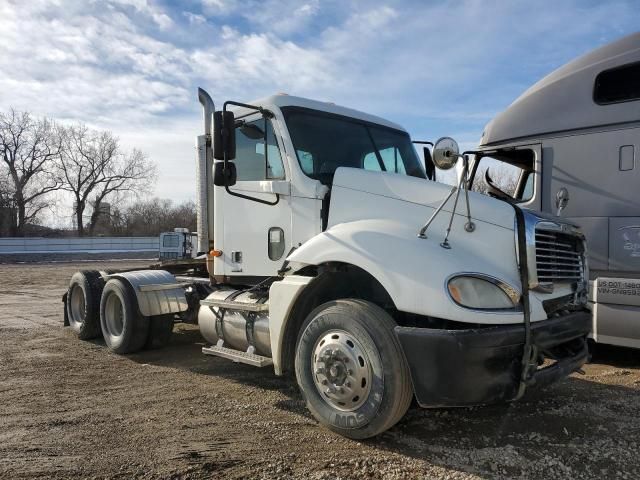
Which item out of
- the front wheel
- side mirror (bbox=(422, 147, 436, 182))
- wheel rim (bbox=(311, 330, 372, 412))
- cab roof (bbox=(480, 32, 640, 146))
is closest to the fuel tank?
the front wheel

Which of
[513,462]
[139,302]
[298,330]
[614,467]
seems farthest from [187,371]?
[614,467]

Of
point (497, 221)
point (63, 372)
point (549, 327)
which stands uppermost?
point (497, 221)

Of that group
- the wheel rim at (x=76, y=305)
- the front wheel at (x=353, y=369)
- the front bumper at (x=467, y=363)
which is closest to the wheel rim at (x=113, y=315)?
the wheel rim at (x=76, y=305)

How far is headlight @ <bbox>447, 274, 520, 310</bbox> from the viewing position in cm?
342

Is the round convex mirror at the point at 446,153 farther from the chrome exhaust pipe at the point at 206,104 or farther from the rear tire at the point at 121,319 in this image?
the rear tire at the point at 121,319

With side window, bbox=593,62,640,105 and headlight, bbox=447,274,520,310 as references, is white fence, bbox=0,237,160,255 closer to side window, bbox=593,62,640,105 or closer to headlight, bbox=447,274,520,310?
side window, bbox=593,62,640,105

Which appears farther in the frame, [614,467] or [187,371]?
[187,371]

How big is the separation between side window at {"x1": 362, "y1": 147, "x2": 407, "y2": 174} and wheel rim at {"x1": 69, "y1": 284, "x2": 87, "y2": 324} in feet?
16.9

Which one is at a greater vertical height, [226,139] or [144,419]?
[226,139]

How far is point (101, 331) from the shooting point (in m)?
7.80

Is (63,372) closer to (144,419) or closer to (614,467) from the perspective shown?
(144,419)

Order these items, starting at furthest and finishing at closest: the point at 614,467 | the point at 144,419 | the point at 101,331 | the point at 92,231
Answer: the point at 92,231
the point at 101,331
the point at 144,419
the point at 614,467

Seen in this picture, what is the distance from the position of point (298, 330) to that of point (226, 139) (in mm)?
1752

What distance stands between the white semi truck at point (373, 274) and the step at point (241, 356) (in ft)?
0.06
